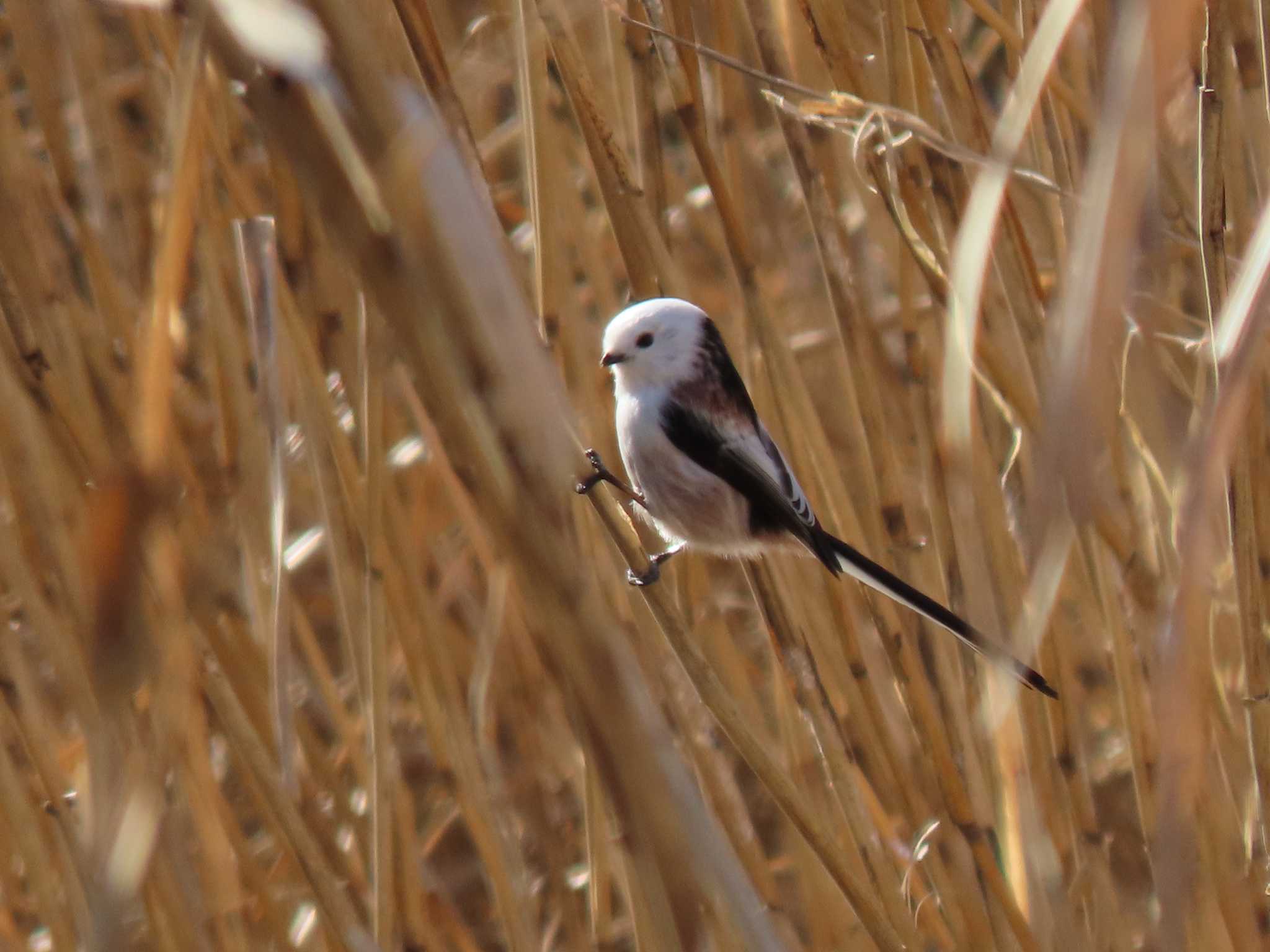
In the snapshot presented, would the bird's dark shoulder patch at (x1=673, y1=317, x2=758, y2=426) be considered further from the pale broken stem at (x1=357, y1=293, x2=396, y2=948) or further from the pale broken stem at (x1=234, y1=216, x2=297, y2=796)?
the pale broken stem at (x1=234, y1=216, x2=297, y2=796)

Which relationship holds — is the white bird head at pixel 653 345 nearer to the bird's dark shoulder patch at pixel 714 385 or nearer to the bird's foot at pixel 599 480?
the bird's dark shoulder patch at pixel 714 385

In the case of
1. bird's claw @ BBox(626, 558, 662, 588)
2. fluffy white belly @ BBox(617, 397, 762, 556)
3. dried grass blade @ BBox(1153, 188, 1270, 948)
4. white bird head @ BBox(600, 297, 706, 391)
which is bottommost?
fluffy white belly @ BBox(617, 397, 762, 556)

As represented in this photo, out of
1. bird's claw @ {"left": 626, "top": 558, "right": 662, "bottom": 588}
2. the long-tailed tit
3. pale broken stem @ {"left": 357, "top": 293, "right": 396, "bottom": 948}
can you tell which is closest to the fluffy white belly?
the long-tailed tit

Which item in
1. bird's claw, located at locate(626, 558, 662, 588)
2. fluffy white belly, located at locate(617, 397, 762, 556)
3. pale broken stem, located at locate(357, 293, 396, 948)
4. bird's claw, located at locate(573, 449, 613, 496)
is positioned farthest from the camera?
fluffy white belly, located at locate(617, 397, 762, 556)

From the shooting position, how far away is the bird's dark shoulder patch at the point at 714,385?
1677mm

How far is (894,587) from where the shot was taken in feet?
4.09

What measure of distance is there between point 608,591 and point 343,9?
32.3 inches

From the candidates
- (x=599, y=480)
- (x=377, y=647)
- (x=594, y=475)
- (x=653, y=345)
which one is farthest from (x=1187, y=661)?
(x=653, y=345)

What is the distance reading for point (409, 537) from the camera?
126 centimetres

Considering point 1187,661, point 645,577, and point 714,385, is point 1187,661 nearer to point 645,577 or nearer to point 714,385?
point 645,577

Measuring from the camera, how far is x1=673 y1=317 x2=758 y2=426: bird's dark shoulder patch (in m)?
1.68

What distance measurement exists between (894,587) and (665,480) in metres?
0.48

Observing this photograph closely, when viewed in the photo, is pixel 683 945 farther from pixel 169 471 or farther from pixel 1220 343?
pixel 1220 343

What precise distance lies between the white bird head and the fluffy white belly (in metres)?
0.04
